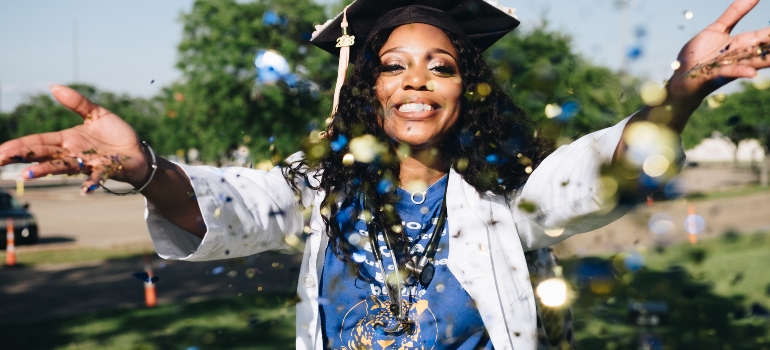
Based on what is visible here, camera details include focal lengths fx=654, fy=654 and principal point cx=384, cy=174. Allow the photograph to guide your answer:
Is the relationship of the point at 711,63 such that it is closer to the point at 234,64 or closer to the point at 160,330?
the point at 160,330

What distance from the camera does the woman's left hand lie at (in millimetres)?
1400

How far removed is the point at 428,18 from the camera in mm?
2270

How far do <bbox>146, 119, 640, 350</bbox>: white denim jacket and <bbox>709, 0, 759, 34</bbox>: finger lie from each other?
419mm

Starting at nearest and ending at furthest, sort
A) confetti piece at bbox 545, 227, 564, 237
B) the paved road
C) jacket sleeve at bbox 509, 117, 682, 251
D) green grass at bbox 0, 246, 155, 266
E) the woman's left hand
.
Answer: the woman's left hand → jacket sleeve at bbox 509, 117, 682, 251 → confetti piece at bbox 545, 227, 564, 237 → the paved road → green grass at bbox 0, 246, 155, 266

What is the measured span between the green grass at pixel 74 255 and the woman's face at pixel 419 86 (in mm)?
10180

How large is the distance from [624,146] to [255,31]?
1256 cm

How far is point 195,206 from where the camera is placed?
188 cm

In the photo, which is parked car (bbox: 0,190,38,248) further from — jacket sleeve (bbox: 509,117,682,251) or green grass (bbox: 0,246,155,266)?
jacket sleeve (bbox: 509,117,682,251)

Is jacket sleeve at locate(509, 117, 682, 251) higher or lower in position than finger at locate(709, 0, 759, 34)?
lower

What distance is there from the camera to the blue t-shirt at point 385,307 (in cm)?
197

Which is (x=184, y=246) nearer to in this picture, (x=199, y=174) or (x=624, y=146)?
(x=199, y=174)

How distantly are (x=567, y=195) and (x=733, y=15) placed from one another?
2.04 ft

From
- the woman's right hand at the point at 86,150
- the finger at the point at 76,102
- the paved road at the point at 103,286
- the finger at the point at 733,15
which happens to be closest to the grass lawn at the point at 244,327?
the paved road at the point at 103,286

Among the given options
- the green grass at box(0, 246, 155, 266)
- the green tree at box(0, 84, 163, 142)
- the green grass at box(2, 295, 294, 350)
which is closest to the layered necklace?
the green grass at box(2, 295, 294, 350)
